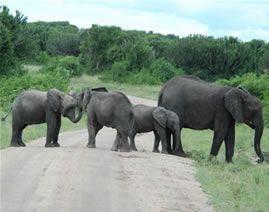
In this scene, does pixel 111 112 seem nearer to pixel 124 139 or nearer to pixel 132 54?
pixel 124 139

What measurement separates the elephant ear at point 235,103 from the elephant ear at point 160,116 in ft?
5.45

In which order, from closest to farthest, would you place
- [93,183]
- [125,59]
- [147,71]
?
1. [93,183]
2. [147,71]
3. [125,59]

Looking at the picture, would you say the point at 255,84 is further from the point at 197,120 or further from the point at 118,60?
the point at 118,60

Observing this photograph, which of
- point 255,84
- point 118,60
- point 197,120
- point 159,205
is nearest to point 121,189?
point 159,205

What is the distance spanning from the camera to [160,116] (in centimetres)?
1498

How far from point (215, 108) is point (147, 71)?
38.5 m

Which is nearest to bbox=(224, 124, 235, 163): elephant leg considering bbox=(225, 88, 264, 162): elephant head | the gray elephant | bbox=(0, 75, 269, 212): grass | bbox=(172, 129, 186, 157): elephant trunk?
bbox=(0, 75, 269, 212): grass

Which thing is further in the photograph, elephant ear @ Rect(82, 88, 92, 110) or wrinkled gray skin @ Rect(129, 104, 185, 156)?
wrinkled gray skin @ Rect(129, 104, 185, 156)

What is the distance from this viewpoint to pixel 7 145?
1506 centimetres

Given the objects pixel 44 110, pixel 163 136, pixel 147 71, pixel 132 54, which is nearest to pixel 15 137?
pixel 44 110

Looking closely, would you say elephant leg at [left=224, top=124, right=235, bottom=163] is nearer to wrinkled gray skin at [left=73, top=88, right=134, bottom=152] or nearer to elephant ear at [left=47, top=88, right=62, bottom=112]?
wrinkled gray skin at [left=73, top=88, right=134, bottom=152]

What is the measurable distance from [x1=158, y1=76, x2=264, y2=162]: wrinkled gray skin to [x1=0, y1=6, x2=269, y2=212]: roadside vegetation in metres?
0.77

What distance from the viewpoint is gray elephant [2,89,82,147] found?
14.3 m

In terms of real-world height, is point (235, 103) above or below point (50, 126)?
above
